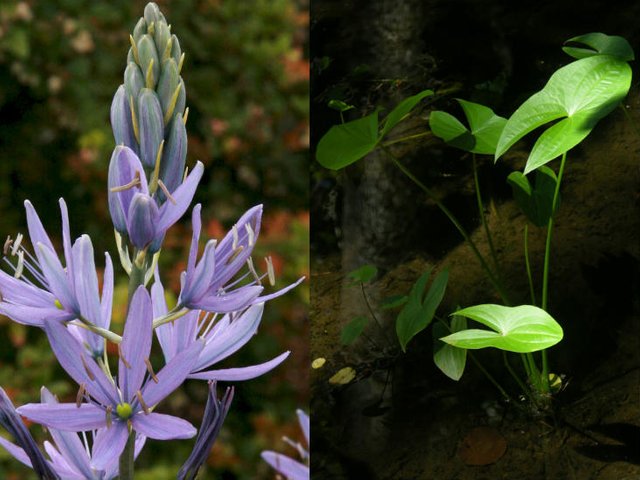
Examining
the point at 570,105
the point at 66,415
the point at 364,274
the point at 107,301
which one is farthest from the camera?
the point at 364,274

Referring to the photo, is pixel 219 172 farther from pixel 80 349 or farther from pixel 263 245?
pixel 80 349

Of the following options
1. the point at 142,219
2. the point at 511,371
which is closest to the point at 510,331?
the point at 511,371

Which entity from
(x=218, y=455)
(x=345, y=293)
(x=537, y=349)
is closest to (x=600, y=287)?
(x=537, y=349)

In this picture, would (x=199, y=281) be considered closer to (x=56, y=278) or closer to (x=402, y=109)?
(x=56, y=278)

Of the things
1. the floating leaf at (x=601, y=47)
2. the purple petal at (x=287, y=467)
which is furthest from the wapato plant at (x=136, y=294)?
the floating leaf at (x=601, y=47)

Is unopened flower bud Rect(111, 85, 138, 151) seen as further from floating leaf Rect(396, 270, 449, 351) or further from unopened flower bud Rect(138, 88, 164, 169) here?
floating leaf Rect(396, 270, 449, 351)

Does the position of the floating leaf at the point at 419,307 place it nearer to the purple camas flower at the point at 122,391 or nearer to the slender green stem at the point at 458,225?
the slender green stem at the point at 458,225

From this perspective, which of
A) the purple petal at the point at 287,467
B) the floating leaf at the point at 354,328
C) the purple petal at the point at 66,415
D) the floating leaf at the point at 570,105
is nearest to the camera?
the purple petal at the point at 66,415
